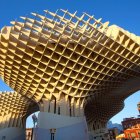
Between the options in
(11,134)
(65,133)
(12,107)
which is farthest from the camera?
(12,107)

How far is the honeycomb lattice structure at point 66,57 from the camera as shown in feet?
62.5

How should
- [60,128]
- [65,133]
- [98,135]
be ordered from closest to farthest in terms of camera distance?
[65,133], [60,128], [98,135]

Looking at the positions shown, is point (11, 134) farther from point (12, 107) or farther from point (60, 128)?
point (60, 128)

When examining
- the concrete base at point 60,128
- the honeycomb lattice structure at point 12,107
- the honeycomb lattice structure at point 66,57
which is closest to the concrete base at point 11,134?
the honeycomb lattice structure at point 12,107

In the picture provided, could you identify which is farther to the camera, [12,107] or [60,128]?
[12,107]

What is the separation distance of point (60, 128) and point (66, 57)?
7.41 meters

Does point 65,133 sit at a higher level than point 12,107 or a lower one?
lower

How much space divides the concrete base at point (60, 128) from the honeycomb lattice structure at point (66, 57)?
1953 millimetres

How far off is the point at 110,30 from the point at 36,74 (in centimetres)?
941

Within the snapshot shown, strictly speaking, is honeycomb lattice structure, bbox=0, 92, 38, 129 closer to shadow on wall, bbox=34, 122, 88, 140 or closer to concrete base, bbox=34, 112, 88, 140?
concrete base, bbox=34, 112, 88, 140

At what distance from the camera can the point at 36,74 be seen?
2233cm

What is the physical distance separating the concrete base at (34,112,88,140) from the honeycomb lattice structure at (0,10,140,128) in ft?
6.41

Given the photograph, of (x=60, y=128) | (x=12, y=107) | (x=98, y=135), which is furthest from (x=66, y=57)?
(x=98, y=135)

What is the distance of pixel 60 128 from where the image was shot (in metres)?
20.5
